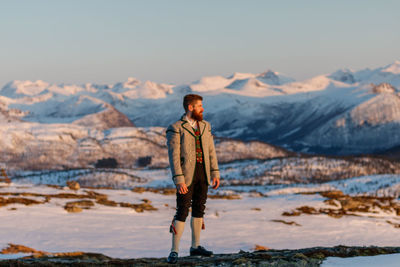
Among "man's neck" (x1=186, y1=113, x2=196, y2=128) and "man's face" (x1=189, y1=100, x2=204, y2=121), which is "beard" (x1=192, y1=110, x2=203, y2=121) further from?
"man's neck" (x1=186, y1=113, x2=196, y2=128)

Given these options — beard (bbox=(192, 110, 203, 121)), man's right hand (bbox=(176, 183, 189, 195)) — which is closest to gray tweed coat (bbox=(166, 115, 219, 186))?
man's right hand (bbox=(176, 183, 189, 195))

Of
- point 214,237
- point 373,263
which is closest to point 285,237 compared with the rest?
point 214,237

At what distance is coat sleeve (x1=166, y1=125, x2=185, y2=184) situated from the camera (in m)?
18.2

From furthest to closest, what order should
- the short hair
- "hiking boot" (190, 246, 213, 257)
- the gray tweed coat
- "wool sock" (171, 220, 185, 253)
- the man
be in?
"hiking boot" (190, 246, 213, 257)
"wool sock" (171, 220, 185, 253)
the short hair
the man
the gray tweed coat

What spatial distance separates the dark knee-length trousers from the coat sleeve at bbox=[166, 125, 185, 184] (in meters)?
0.75

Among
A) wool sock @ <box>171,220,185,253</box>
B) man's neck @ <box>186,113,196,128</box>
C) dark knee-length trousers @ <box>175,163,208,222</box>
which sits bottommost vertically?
wool sock @ <box>171,220,185,253</box>

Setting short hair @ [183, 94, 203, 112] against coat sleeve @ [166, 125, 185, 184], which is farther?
short hair @ [183, 94, 203, 112]

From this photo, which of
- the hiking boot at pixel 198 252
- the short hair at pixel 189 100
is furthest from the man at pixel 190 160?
the hiking boot at pixel 198 252

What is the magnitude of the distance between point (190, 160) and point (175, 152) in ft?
2.30

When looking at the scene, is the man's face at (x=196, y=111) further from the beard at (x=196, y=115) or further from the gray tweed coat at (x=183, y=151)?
the gray tweed coat at (x=183, y=151)

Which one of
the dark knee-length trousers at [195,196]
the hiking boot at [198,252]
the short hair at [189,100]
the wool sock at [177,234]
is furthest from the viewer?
the hiking boot at [198,252]

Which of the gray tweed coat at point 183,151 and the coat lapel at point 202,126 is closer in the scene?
the gray tweed coat at point 183,151

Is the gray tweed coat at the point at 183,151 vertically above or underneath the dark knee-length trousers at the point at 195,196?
above

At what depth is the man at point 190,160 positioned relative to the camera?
18484mm
